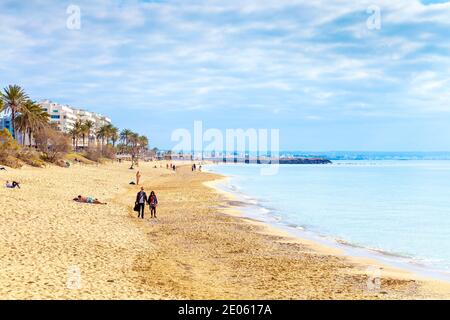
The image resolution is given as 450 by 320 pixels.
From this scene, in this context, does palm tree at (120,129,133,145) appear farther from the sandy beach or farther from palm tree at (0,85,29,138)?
the sandy beach

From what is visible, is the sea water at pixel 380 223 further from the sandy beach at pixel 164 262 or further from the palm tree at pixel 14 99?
the palm tree at pixel 14 99

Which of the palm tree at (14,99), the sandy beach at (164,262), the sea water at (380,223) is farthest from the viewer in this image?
the palm tree at (14,99)

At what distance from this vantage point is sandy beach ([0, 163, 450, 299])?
11297mm

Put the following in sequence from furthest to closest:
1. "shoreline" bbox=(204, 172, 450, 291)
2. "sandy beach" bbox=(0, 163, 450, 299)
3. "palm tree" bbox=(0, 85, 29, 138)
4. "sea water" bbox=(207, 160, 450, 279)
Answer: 1. "palm tree" bbox=(0, 85, 29, 138)
2. "sea water" bbox=(207, 160, 450, 279)
3. "shoreline" bbox=(204, 172, 450, 291)
4. "sandy beach" bbox=(0, 163, 450, 299)

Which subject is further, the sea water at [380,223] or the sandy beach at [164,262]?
the sea water at [380,223]

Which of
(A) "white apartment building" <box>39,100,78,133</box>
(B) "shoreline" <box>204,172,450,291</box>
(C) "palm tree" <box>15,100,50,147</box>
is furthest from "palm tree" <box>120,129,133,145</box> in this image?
(B) "shoreline" <box>204,172,450,291</box>

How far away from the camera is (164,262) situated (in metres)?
15.0

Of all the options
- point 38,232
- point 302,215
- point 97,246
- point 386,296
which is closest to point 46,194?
point 38,232

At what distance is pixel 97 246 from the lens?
16.2m

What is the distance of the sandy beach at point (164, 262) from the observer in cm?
1130

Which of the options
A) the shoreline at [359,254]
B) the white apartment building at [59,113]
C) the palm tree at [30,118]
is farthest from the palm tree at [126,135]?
the shoreline at [359,254]

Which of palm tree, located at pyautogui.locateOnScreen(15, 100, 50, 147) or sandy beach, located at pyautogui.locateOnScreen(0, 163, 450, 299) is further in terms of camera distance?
palm tree, located at pyautogui.locateOnScreen(15, 100, 50, 147)

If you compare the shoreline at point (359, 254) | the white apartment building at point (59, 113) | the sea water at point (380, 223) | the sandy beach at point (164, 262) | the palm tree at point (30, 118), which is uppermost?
the white apartment building at point (59, 113)

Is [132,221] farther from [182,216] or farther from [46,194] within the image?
[46,194]
